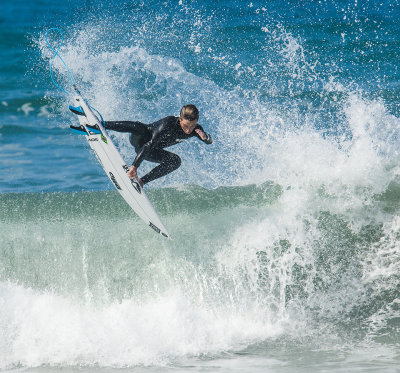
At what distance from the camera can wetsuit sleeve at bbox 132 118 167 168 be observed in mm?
5426

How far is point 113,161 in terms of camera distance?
5715mm

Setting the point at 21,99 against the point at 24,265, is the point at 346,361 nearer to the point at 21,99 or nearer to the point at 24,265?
the point at 24,265

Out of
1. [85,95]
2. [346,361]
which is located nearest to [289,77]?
[85,95]

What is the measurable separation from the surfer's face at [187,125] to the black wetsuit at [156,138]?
0.21ft

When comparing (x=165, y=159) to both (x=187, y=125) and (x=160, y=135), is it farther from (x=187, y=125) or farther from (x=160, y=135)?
(x=187, y=125)

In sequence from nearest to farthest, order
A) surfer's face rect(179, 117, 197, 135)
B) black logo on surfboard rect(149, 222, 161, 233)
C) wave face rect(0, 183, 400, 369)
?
wave face rect(0, 183, 400, 369) < surfer's face rect(179, 117, 197, 135) < black logo on surfboard rect(149, 222, 161, 233)

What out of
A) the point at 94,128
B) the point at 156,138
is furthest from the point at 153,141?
the point at 94,128

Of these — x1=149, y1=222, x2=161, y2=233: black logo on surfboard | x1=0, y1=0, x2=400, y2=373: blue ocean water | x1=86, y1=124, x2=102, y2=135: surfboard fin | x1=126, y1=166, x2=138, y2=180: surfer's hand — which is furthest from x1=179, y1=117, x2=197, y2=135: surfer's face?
x1=0, y1=0, x2=400, y2=373: blue ocean water

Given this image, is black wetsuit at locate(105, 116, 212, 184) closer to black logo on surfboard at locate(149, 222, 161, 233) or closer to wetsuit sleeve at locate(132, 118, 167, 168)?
wetsuit sleeve at locate(132, 118, 167, 168)

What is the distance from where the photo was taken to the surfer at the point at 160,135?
208 inches

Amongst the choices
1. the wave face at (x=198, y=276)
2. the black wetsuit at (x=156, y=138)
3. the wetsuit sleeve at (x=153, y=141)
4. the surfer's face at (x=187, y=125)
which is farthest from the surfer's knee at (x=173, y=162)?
the wave face at (x=198, y=276)

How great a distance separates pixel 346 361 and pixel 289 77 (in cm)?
867

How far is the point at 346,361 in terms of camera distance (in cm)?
447

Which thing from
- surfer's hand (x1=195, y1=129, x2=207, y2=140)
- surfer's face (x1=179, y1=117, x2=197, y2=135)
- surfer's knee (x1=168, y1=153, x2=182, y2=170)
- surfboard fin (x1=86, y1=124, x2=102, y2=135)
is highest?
surfboard fin (x1=86, y1=124, x2=102, y2=135)
